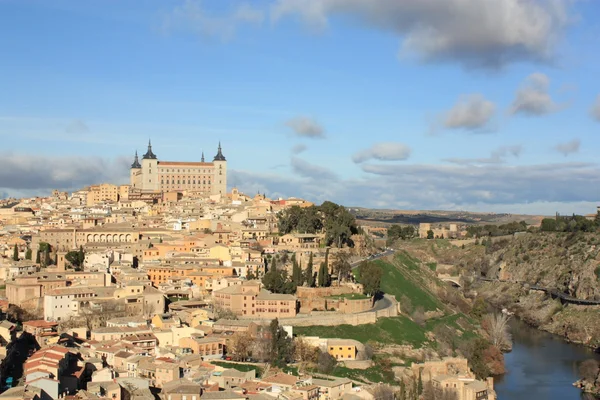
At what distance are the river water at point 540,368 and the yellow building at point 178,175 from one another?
130 feet

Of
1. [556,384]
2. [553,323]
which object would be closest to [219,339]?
[556,384]

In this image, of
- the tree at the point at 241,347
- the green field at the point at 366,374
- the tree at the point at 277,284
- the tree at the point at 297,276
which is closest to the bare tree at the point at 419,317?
the tree at the point at 297,276

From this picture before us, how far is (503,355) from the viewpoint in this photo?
5666cm

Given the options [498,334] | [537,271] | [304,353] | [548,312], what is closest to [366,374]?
[304,353]

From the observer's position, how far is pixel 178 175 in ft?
310

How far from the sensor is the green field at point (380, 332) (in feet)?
151

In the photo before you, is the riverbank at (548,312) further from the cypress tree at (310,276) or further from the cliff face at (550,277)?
the cypress tree at (310,276)

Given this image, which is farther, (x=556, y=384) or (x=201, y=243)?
(x=201, y=243)

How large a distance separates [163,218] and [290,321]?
28.7 meters

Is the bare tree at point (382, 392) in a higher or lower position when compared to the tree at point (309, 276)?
lower

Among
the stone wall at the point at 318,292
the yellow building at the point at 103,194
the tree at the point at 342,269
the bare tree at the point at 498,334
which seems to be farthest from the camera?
the yellow building at the point at 103,194

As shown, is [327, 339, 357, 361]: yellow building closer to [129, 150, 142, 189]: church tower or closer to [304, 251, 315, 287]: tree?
[304, 251, 315, 287]: tree

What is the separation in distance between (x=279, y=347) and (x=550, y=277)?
177ft

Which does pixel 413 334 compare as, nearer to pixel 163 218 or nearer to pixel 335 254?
pixel 335 254
